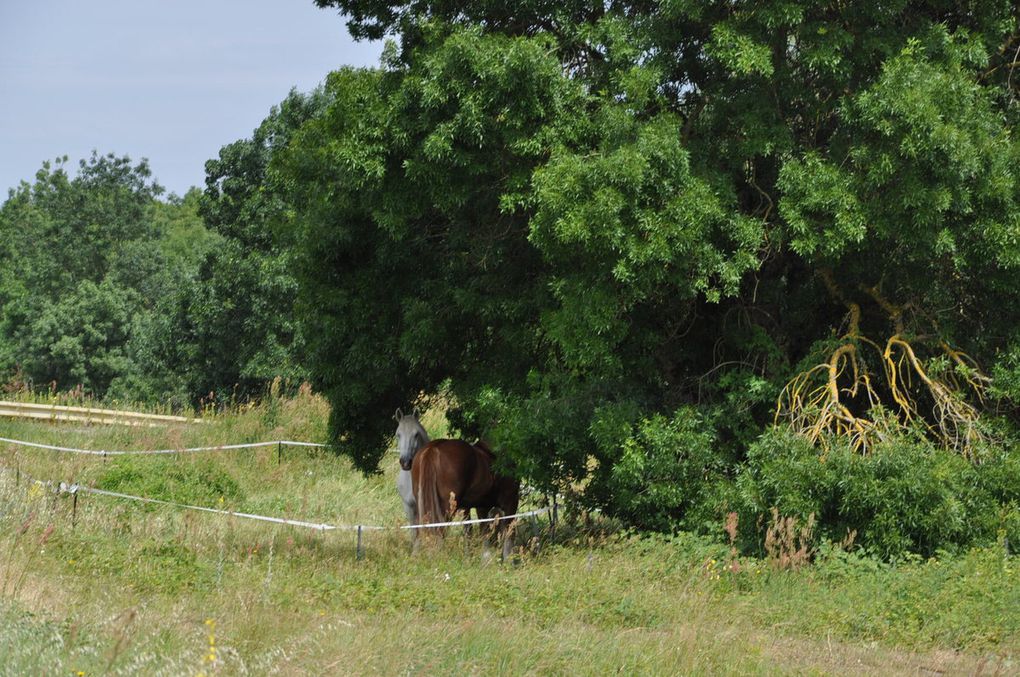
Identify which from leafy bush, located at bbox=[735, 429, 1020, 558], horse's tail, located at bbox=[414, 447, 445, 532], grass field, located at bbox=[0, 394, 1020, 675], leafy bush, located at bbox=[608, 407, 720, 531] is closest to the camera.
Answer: grass field, located at bbox=[0, 394, 1020, 675]

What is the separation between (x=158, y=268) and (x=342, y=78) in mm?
46421

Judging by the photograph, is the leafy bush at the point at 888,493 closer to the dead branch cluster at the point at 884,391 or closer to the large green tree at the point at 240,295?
the dead branch cluster at the point at 884,391

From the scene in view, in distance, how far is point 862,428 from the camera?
512 inches

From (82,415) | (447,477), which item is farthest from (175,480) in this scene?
(447,477)

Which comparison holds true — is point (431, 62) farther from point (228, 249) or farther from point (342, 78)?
point (228, 249)

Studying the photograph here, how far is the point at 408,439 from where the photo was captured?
15.7 m

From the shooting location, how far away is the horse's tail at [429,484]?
15.0 m

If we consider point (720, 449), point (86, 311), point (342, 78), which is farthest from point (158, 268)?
point (720, 449)

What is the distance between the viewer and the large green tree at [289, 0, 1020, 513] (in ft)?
40.9

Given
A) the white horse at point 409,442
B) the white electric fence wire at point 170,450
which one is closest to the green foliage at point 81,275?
the white electric fence wire at point 170,450

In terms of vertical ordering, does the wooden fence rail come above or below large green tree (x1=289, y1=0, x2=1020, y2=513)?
below

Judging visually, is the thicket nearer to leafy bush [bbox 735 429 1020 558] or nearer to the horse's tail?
leafy bush [bbox 735 429 1020 558]

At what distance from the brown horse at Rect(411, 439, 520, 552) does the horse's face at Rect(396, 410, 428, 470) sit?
286mm

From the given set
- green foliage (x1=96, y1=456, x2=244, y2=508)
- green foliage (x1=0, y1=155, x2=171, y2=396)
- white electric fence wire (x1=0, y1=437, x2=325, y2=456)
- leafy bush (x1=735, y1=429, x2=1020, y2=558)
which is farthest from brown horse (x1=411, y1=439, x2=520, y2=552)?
green foliage (x1=0, y1=155, x2=171, y2=396)
